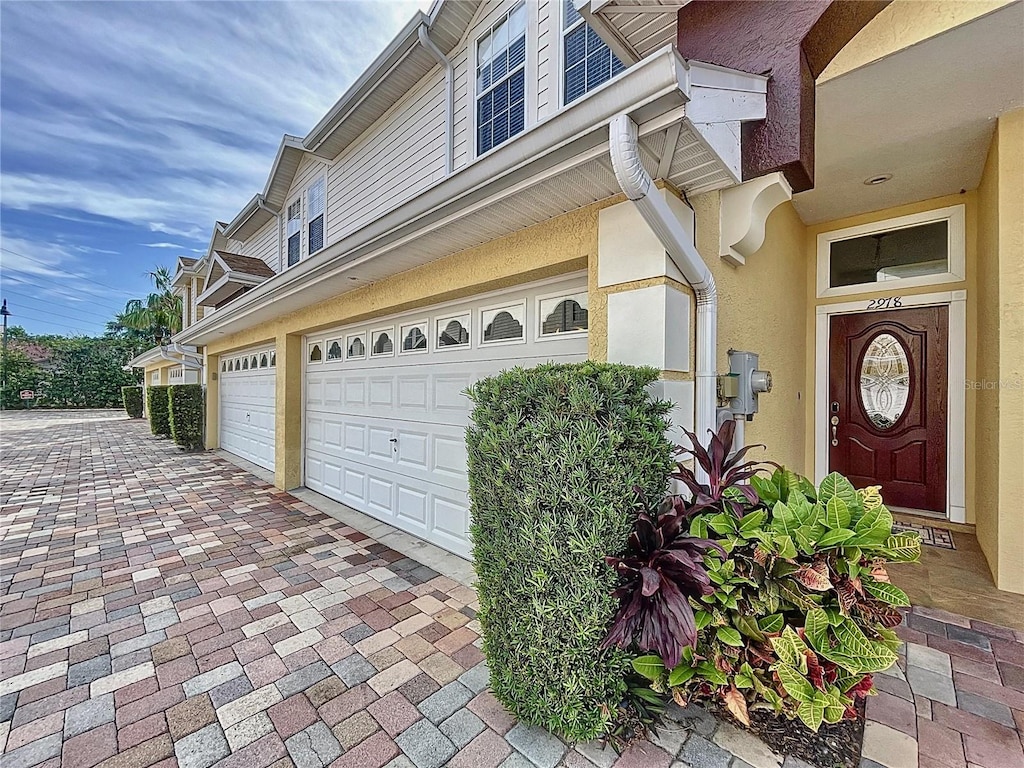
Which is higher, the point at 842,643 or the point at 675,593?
the point at 675,593

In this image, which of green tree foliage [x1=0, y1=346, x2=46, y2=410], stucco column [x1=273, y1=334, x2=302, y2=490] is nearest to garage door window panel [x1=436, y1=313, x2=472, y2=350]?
stucco column [x1=273, y1=334, x2=302, y2=490]

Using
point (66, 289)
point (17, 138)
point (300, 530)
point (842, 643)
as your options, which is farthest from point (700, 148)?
point (66, 289)

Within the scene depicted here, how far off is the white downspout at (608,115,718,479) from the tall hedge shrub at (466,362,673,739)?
76cm

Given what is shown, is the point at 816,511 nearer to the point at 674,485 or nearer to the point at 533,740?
the point at 674,485

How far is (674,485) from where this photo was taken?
8.49ft

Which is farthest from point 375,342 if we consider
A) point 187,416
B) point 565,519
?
point 187,416

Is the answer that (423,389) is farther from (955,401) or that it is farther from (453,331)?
(955,401)

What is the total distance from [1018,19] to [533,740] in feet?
14.9

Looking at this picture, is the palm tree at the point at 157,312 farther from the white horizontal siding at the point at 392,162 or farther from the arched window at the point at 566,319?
the arched window at the point at 566,319

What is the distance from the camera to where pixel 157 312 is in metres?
28.0

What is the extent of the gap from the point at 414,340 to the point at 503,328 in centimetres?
152

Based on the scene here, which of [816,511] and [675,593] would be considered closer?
[675,593]

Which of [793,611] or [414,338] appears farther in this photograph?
[414,338]

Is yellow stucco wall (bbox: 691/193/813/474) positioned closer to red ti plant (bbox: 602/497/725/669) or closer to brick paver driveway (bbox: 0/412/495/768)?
red ti plant (bbox: 602/497/725/669)
